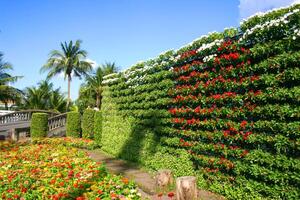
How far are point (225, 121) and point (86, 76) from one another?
33.9 metres


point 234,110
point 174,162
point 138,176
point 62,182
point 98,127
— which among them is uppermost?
point 234,110

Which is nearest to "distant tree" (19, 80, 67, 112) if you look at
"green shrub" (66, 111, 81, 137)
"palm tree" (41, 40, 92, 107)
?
"palm tree" (41, 40, 92, 107)

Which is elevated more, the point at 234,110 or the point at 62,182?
the point at 234,110

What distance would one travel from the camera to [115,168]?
966 centimetres

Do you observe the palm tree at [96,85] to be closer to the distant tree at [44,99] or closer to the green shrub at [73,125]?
the distant tree at [44,99]

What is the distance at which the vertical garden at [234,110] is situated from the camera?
503 cm

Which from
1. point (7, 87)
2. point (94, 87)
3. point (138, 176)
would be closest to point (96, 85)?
point (94, 87)

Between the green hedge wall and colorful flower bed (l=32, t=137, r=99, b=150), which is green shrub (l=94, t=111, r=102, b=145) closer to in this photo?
the green hedge wall

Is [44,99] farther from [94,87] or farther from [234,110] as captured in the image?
[234,110]

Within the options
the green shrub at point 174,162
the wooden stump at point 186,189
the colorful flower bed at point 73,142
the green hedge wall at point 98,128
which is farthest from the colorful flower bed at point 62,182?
the green hedge wall at point 98,128

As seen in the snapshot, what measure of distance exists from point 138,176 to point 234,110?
142 inches

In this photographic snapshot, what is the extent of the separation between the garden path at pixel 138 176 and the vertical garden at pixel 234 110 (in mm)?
339

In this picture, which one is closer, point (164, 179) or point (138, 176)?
point (164, 179)

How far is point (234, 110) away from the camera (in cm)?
612
